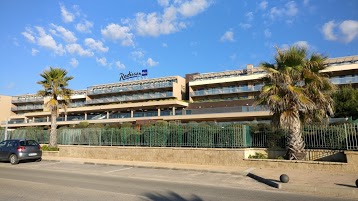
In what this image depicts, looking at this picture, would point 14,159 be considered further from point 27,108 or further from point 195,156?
point 27,108

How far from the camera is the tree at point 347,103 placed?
90.2 ft

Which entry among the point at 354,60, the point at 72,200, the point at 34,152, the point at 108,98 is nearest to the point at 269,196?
the point at 72,200

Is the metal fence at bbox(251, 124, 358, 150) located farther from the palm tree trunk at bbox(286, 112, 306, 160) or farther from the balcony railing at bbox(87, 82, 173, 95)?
the balcony railing at bbox(87, 82, 173, 95)

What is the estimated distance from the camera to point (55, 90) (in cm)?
2544

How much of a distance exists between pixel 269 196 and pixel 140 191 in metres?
3.98

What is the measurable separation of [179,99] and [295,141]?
181 feet

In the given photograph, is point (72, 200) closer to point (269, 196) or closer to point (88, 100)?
point (269, 196)

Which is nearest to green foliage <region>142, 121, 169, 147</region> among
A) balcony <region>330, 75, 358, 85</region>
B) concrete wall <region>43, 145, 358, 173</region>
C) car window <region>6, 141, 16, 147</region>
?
concrete wall <region>43, 145, 358, 173</region>

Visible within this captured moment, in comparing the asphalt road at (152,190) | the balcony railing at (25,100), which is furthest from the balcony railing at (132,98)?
the asphalt road at (152,190)

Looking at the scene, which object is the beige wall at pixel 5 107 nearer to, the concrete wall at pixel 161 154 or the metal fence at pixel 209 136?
the metal fence at pixel 209 136

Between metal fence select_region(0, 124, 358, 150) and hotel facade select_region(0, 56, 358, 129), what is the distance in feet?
68.0

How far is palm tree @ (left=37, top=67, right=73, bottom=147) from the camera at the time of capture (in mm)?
25234

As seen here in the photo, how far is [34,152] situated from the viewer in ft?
63.6

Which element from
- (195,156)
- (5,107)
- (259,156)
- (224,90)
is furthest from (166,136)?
(5,107)
